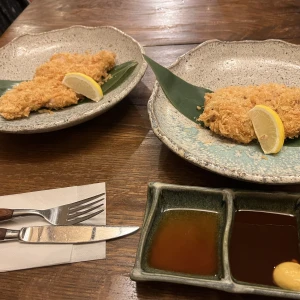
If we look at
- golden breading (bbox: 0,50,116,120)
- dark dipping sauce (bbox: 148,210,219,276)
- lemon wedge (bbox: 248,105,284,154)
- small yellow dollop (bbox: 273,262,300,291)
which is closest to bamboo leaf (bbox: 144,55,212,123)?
lemon wedge (bbox: 248,105,284,154)

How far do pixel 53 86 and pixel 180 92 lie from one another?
676 mm

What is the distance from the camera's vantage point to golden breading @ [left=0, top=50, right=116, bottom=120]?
5.68 feet

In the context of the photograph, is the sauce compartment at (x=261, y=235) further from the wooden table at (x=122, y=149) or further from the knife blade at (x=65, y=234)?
the knife blade at (x=65, y=234)

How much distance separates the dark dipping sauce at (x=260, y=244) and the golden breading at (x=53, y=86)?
1.07m

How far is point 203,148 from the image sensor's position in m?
1.42

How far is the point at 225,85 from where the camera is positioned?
5.96 feet

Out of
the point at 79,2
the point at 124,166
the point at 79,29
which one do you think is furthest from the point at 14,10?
the point at 124,166

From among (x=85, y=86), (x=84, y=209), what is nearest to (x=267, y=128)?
(x=84, y=209)

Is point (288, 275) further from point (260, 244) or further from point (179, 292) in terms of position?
point (179, 292)

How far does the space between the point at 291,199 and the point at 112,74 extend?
1.19m

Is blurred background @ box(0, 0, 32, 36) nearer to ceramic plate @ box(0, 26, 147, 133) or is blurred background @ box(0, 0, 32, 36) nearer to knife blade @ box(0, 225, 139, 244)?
ceramic plate @ box(0, 26, 147, 133)

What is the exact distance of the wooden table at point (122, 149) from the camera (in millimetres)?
1162

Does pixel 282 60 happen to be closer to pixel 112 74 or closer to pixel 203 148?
pixel 203 148

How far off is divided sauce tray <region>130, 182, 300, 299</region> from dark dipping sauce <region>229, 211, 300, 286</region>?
20 millimetres
